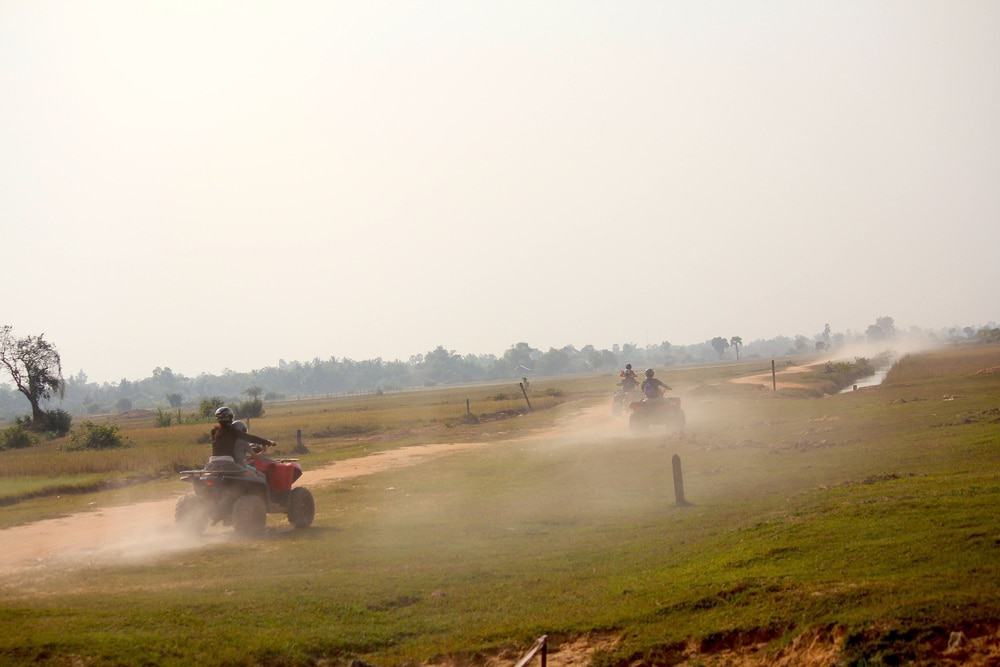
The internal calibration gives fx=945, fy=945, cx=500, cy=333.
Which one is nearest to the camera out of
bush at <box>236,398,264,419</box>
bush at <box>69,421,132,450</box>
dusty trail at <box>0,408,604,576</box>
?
dusty trail at <box>0,408,604,576</box>

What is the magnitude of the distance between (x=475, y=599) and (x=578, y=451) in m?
18.0

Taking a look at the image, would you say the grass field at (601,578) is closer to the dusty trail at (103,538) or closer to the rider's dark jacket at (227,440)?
the dusty trail at (103,538)

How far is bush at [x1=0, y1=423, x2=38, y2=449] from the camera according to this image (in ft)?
182

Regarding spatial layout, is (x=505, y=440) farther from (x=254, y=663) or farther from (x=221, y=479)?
(x=254, y=663)

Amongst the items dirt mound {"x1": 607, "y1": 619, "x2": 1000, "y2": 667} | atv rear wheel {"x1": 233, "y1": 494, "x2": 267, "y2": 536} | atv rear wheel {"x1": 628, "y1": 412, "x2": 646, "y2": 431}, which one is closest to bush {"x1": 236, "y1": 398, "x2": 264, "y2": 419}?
atv rear wheel {"x1": 628, "y1": 412, "x2": 646, "y2": 431}

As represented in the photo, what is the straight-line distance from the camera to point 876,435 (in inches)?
1045

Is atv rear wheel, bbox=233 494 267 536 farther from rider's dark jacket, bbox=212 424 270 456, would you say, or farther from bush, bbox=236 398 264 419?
bush, bbox=236 398 264 419

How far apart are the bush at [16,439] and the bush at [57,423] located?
6.87 meters

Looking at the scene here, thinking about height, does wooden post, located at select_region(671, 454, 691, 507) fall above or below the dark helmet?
below

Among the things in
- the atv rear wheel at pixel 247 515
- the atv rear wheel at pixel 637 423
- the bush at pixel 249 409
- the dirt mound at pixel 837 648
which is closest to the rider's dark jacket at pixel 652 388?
the atv rear wheel at pixel 637 423

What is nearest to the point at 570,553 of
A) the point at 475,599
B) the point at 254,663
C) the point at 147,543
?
the point at 475,599

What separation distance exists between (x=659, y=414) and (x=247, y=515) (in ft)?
63.6

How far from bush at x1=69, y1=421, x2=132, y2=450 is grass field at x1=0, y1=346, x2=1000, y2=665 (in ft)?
96.6

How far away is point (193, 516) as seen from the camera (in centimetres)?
1825
